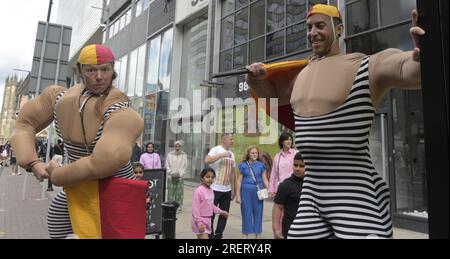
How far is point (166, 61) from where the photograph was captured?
57.1 feet

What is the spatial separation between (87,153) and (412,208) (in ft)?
21.8

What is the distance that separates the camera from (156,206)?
4637 millimetres

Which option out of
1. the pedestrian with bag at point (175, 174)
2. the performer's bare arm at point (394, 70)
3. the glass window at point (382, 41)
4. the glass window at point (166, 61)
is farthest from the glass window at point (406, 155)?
the glass window at point (166, 61)

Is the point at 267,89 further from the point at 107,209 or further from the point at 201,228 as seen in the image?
the point at 201,228

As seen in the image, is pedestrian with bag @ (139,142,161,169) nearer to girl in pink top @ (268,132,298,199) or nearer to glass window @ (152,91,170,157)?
girl in pink top @ (268,132,298,199)

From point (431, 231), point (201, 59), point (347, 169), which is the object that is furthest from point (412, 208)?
point (201, 59)

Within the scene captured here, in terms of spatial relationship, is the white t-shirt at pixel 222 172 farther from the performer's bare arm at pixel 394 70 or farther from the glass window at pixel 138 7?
the glass window at pixel 138 7

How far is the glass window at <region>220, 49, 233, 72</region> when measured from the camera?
43.4ft

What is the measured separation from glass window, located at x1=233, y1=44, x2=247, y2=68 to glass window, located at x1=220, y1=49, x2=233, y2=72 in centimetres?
23

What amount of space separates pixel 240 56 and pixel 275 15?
6.69 feet

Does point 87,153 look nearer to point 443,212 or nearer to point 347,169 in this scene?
point 347,169

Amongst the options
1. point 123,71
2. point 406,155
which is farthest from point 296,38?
point 123,71

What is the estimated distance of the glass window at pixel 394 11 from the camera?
732cm

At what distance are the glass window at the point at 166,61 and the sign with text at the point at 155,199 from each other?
41.0 feet
